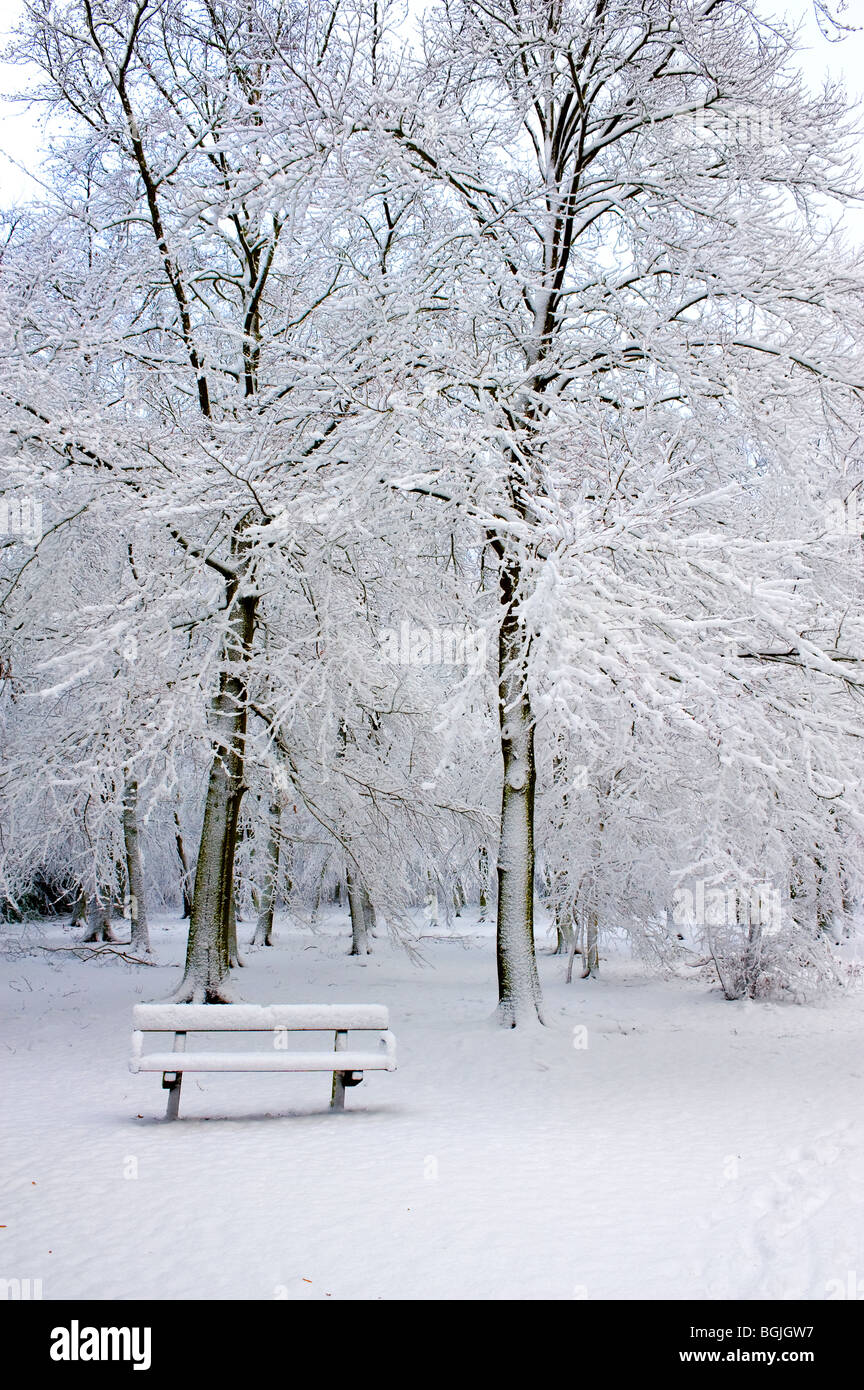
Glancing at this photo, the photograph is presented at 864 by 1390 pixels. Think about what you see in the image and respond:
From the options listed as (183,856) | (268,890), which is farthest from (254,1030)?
(183,856)

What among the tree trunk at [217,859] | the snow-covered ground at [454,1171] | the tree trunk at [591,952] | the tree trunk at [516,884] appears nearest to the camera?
the snow-covered ground at [454,1171]

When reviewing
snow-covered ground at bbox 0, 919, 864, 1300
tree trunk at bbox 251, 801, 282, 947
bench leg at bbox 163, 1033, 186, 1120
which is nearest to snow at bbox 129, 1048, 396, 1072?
bench leg at bbox 163, 1033, 186, 1120

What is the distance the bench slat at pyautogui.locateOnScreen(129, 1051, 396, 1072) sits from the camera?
595cm

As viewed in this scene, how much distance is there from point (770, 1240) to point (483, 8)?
1084 centimetres

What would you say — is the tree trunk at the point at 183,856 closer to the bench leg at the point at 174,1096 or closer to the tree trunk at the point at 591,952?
the tree trunk at the point at 591,952

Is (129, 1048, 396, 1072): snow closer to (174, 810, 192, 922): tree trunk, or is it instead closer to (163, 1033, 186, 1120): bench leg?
(163, 1033, 186, 1120): bench leg

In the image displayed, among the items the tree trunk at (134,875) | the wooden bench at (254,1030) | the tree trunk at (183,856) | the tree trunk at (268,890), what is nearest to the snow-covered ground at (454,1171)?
the wooden bench at (254,1030)

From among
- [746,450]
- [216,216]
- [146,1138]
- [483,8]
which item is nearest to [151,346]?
[216,216]

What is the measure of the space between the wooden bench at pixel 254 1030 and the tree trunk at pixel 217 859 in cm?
367

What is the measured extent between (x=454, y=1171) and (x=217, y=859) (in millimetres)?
6255

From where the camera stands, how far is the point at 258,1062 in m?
6.10

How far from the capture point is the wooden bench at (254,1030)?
600 cm

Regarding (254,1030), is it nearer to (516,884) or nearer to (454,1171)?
(454,1171)
